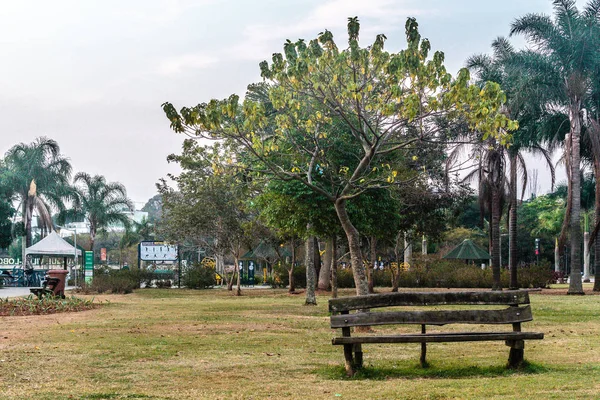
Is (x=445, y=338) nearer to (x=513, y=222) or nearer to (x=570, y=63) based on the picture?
(x=570, y=63)

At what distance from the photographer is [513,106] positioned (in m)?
32.8

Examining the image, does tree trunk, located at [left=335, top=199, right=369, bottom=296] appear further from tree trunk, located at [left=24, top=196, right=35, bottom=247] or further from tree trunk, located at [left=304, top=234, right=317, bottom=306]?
tree trunk, located at [left=24, top=196, right=35, bottom=247]

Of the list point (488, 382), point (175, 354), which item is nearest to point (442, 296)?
point (488, 382)

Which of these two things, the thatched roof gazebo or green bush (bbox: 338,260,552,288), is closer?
green bush (bbox: 338,260,552,288)

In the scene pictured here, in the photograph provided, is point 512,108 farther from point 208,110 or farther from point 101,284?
point 208,110

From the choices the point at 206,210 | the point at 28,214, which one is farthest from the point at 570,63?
the point at 28,214

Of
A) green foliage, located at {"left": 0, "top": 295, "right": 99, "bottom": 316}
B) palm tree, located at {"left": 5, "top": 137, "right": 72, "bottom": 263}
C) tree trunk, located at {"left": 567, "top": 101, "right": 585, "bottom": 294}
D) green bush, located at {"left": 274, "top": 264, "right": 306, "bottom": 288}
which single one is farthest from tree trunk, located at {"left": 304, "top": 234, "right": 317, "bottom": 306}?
palm tree, located at {"left": 5, "top": 137, "right": 72, "bottom": 263}

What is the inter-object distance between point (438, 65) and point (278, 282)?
2975cm

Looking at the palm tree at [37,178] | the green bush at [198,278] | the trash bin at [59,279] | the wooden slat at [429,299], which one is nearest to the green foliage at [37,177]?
Answer: the palm tree at [37,178]

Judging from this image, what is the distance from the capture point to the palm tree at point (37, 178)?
59844 mm

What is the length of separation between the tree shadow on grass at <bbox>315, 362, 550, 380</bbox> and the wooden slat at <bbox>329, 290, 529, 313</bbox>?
73 cm

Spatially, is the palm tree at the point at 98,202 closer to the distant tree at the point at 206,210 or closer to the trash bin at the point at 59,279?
the distant tree at the point at 206,210

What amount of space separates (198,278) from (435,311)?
1273 inches

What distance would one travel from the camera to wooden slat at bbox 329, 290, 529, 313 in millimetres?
9180
